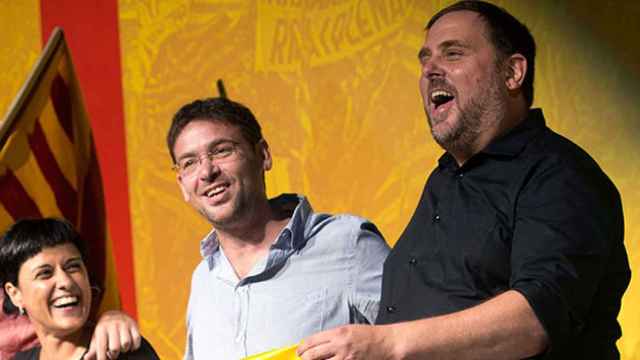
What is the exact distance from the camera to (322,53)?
2.61 meters

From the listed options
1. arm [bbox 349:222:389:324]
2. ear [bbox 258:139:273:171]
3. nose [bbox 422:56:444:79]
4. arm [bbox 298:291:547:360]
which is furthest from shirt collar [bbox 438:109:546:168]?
ear [bbox 258:139:273:171]

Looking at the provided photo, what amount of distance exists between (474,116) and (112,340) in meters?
0.67

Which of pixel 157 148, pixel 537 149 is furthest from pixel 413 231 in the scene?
pixel 157 148

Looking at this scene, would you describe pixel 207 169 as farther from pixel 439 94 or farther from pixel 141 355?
pixel 439 94

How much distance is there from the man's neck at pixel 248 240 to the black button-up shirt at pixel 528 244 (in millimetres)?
411

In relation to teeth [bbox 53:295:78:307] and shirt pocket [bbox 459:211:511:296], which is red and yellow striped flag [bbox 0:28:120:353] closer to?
teeth [bbox 53:295:78:307]

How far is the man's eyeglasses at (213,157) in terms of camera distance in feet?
5.85

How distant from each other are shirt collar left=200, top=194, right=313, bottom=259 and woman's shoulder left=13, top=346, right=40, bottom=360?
1.08 feet

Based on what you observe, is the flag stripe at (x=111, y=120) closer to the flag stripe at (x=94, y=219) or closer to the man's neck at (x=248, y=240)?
the flag stripe at (x=94, y=219)

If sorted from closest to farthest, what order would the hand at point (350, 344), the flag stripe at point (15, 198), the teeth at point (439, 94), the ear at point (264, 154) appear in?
the hand at point (350, 344), the teeth at point (439, 94), the ear at point (264, 154), the flag stripe at point (15, 198)

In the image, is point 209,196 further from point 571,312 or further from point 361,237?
point 571,312

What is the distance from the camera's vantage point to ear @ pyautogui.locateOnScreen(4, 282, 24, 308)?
1.79 metres

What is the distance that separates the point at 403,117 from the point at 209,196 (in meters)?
0.85

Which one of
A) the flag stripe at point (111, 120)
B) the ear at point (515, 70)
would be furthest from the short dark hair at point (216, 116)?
the flag stripe at point (111, 120)
